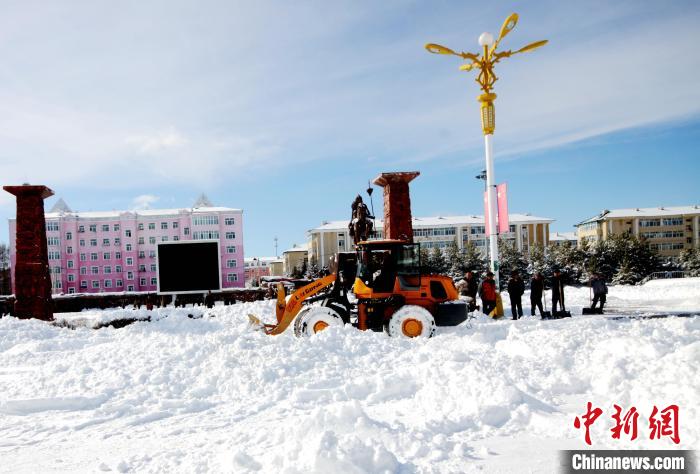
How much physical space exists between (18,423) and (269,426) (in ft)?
10.9

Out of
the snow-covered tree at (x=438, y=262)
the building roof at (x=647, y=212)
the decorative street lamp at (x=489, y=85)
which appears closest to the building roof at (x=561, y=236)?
the building roof at (x=647, y=212)

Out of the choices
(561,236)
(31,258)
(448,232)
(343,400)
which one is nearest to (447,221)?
(448,232)

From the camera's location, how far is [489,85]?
17172mm

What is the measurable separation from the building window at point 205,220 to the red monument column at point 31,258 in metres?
45.6

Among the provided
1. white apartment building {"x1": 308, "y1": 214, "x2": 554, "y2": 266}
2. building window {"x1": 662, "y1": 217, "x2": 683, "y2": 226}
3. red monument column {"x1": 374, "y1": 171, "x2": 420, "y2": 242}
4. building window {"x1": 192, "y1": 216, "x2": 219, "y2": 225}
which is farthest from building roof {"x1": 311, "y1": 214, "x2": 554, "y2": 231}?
red monument column {"x1": 374, "y1": 171, "x2": 420, "y2": 242}

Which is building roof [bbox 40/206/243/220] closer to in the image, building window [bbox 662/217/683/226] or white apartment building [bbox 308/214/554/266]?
white apartment building [bbox 308/214/554/266]

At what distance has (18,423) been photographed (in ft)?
20.3

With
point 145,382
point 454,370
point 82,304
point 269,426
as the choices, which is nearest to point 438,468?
point 269,426

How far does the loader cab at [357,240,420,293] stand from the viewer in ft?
37.2

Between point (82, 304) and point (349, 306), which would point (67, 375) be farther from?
point (82, 304)

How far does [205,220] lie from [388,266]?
5500 centimetres

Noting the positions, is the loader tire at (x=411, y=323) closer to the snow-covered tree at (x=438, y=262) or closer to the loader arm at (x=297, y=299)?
the loader arm at (x=297, y=299)

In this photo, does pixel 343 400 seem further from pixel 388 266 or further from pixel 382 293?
pixel 388 266

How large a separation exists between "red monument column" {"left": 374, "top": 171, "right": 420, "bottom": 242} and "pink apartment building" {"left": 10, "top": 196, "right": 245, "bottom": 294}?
151 feet
